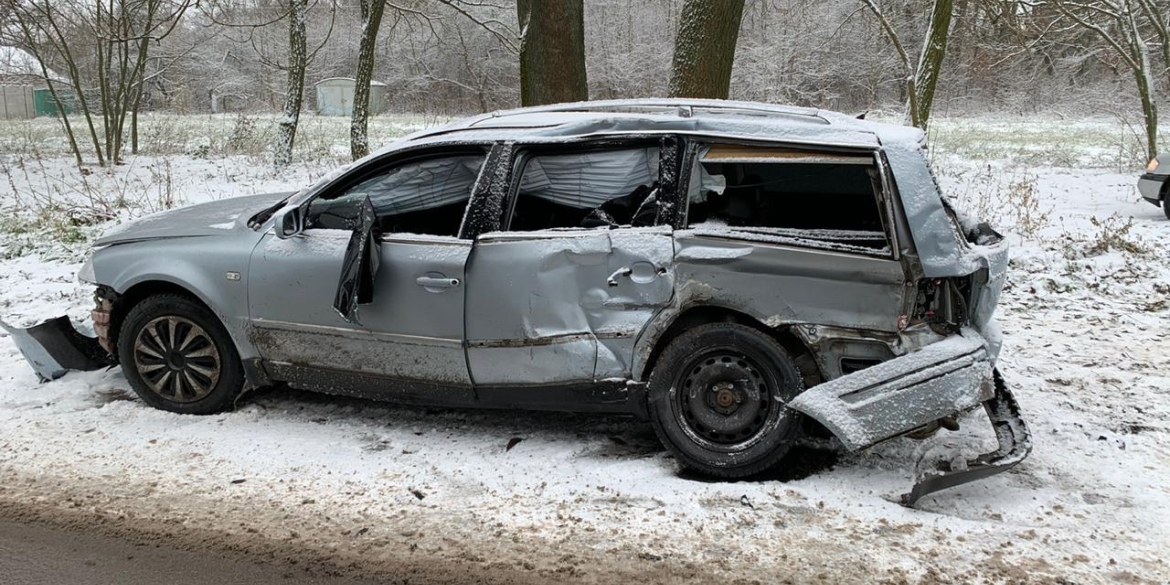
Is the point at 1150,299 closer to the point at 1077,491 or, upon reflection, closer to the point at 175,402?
the point at 1077,491

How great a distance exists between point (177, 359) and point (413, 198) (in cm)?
182

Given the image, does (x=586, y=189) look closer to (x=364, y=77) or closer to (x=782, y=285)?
(x=782, y=285)

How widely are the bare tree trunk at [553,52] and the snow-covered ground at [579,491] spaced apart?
5.08 m

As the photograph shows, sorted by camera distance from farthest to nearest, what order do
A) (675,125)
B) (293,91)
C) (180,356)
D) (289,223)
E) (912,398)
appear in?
(293,91)
(180,356)
(289,223)
(675,125)
(912,398)

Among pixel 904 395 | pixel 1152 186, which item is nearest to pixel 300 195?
pixel 904 395

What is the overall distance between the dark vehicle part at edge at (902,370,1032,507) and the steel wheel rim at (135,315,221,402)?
3.98 meters

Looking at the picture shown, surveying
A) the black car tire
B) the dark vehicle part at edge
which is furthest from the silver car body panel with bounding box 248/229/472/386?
the dark vehicle part at edge

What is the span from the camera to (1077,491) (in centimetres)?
407

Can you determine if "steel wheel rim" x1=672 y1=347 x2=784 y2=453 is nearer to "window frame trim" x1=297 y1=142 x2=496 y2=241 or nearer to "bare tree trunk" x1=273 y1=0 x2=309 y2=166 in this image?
"window frame trim" x1=297 y1=142 x2=496 y2=241

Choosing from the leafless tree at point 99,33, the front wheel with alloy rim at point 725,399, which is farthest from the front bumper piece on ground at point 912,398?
the leafless tree at point 99,33

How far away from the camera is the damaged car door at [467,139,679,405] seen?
4.23m

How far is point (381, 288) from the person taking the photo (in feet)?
14.9

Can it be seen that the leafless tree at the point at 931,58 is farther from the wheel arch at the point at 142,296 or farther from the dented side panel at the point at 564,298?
the wheel arch at the point at 142,296

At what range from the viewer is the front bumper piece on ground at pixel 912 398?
3.83 meters
